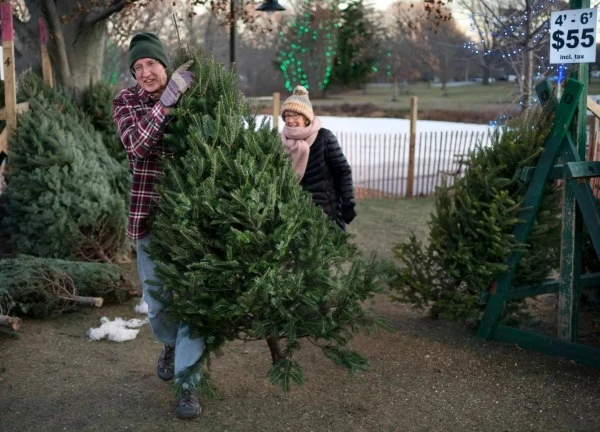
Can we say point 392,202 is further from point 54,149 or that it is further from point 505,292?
point 505,292

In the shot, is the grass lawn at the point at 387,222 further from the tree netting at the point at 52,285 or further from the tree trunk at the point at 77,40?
the tree trunk at the point at 77,40

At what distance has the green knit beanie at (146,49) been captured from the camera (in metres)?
4.07

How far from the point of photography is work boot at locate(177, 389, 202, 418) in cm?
402

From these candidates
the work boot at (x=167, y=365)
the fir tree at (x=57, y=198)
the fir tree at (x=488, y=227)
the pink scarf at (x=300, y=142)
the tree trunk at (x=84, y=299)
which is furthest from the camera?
the fir tree at (x=57, y=198)

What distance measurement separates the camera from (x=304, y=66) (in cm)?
3409

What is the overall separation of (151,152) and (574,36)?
2.91 metres

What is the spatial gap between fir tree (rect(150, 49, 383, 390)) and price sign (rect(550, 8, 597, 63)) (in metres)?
2.25

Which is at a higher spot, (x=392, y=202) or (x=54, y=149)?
(x=54, y=149)

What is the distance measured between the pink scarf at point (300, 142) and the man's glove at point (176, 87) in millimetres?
1580

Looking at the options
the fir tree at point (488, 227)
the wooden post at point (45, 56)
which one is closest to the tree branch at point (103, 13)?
the wooden post at point (45, 56)

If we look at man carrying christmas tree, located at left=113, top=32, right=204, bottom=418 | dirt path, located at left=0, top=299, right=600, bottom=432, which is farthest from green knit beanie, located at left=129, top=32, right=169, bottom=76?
dirt path, located at left=0, top=299, right=600, bottom=432

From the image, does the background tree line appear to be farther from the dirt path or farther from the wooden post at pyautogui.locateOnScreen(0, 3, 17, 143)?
the dirt path

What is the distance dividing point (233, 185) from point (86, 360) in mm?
2283

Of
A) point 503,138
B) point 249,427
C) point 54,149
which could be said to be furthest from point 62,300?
point 503,138
